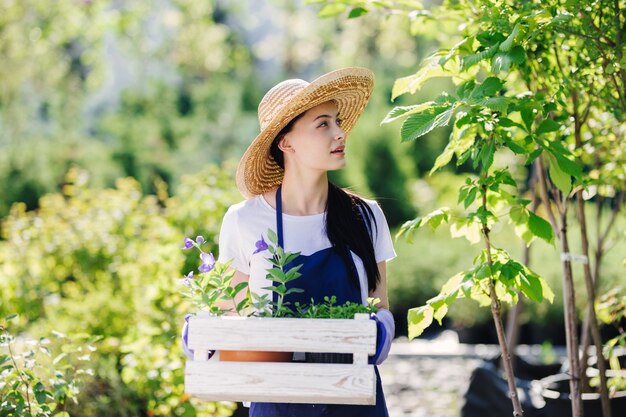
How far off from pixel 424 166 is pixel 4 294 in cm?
680

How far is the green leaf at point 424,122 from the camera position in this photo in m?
2.18

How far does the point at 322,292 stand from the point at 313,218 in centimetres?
22

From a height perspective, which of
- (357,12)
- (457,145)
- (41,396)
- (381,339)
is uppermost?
(357,12)

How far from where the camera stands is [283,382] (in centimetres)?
191

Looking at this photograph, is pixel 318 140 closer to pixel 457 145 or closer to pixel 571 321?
pixel 457 145

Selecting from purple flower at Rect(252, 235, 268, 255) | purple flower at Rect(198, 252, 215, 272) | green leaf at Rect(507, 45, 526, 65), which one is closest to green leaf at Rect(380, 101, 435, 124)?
green leaf at Rect(507, 45, 526, 65)

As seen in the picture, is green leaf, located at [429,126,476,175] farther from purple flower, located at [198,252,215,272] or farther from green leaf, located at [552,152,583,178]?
purple flower, located at [198,252,215,272]

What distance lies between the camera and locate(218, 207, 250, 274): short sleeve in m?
2.38

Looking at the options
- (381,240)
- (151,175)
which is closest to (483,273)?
(381,240)

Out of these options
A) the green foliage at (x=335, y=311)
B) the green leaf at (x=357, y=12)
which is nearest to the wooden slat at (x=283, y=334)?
the green foliage at (x=335, y=311)

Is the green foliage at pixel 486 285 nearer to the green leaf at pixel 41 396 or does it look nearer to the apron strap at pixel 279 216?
the apron strap at pixel 279 216

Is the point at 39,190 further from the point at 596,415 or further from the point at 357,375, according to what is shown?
Result: the point at 357,375

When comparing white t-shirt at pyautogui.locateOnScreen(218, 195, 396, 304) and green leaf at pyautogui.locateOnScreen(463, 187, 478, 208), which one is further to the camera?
green leaf at pyautogui.locateOnScreen(463, 187, 478, 208)

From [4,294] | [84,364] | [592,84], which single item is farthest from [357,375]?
[4,294]
